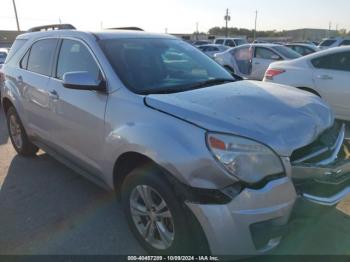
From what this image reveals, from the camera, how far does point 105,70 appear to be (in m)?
3.36

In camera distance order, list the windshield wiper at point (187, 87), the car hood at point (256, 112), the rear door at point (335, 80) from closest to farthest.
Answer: the car hood at point (256, 112), the windshield wiper at point (187, 87), the rear door at point (335, 80)

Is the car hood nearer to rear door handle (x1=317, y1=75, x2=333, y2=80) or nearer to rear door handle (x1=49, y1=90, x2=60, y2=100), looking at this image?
rear door handle (x1=49, y1=90, x2=60, y2=100)

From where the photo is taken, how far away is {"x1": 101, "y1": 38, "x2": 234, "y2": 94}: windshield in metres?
3.35

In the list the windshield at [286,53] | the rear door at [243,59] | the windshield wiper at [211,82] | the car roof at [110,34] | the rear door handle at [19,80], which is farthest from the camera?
the rear door at [243,59]

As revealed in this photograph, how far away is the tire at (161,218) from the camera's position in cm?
256

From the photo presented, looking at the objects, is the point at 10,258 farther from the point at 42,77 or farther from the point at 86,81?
the point at 42,77

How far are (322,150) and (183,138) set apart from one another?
3.54 ft

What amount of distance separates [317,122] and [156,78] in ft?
4.80

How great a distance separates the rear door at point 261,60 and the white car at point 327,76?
4476mm

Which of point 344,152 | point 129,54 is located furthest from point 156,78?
→ point 344,152

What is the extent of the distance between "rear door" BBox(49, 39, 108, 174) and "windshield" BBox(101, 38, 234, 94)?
0.25 metres

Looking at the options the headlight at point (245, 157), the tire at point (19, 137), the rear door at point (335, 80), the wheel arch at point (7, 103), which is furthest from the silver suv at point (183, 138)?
the rear door at point (335, 80)

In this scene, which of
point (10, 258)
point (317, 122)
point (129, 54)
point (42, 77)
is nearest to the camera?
point (317, 122)

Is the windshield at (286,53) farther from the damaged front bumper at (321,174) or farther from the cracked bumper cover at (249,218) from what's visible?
the cracked bumper cover at (249,218)
